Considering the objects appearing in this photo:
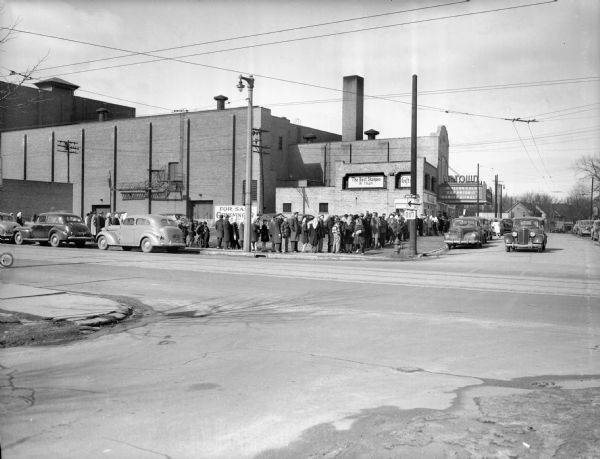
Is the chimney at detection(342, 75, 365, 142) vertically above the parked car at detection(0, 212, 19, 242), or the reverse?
the chimney at detection(342, 75, 365, 142)

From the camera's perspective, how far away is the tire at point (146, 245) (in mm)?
26000

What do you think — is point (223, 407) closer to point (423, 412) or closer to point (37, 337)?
point (423, 412)

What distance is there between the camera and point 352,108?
194ft

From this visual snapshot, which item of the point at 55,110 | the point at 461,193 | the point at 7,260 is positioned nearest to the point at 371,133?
the point at 461,193

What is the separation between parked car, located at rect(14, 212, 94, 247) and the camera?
2909 cm

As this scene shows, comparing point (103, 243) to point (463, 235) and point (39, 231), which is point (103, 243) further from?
point (463, 235)

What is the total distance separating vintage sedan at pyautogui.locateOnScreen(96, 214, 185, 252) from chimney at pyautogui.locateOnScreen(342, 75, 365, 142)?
35.0 m

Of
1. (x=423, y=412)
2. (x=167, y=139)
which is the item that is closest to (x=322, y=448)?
(x=423, y=412)

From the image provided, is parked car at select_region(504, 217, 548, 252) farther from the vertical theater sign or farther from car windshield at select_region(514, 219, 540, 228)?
the vertical theater sign

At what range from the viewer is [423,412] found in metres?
4.96

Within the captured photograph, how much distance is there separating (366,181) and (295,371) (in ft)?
137

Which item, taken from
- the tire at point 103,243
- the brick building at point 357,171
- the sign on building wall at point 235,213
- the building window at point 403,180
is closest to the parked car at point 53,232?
the tire at point 103,243

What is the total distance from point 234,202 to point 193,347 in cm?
4622

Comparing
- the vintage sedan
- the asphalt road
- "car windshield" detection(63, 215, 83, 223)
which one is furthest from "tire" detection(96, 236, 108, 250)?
the asphalt road
